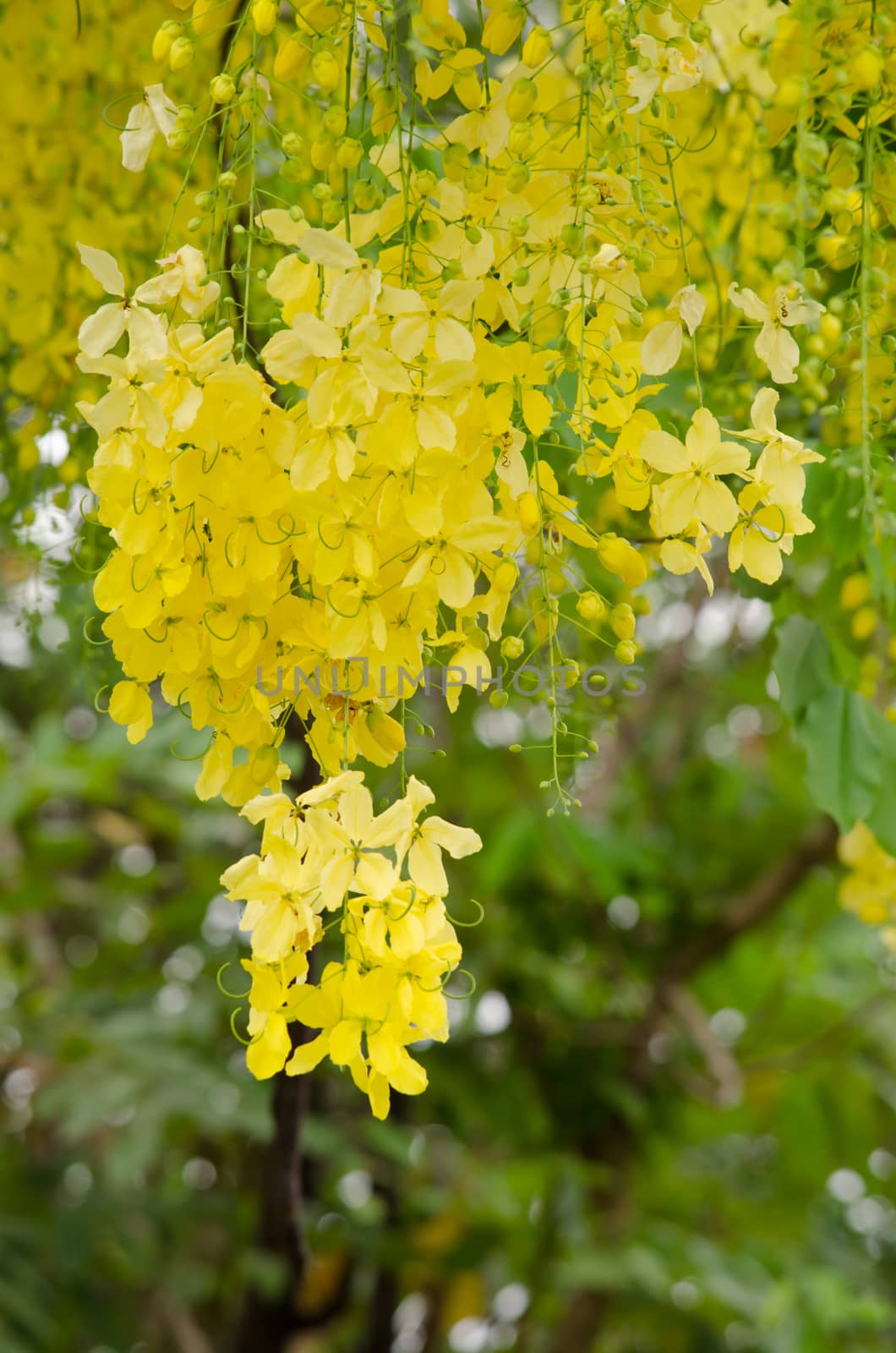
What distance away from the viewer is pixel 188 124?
1.93ft

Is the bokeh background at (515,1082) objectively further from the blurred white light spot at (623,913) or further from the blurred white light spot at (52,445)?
the blurred white light spot at (52,445)

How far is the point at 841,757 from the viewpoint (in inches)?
30.7

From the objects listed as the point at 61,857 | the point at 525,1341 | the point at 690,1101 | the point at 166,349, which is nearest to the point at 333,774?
the point at 166,349

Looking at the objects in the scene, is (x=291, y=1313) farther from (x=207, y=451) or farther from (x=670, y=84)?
(x=670, y=84)

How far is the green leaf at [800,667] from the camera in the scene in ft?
2.61

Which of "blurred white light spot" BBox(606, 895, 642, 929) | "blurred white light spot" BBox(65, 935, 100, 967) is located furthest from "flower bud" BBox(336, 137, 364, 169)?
"blurred white light spot" BBox(65, 935, 100, 967)

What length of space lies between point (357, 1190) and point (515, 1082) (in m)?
0.42

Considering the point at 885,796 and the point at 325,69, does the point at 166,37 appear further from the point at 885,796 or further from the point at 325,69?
the point at 885,796

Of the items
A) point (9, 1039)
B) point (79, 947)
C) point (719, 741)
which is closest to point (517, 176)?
point (9, 1039)

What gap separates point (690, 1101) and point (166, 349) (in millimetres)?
1741

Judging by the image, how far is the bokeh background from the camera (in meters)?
1.65

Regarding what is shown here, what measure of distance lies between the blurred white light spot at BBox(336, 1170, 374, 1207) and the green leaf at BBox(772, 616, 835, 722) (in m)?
1.42

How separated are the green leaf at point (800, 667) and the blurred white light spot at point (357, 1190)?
1.42m

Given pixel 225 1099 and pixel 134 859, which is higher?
pixel 225 1099
